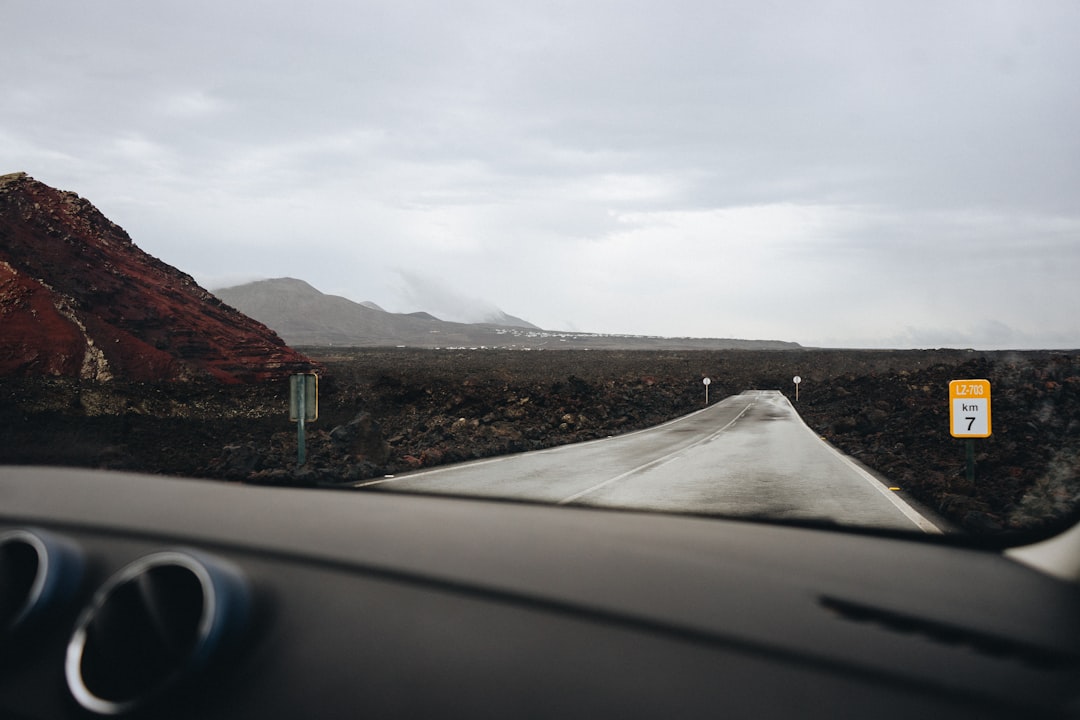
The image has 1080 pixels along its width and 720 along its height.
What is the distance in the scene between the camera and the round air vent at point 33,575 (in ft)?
7.02

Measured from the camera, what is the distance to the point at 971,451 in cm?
282

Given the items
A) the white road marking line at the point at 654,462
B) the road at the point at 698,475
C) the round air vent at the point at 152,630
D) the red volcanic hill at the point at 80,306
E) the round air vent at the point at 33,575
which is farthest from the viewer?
the white road marking line at the point at 654,462

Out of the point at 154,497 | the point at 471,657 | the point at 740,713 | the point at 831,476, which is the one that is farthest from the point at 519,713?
the point at 831,476

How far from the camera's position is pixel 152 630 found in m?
1.97

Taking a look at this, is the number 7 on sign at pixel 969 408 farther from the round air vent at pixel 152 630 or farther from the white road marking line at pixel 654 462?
the white road marking line at pixel 654 462

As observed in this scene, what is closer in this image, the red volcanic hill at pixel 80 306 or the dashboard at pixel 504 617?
the dashboard at pixel 504 617

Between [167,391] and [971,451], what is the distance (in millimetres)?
3287

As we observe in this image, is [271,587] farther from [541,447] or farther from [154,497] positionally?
[541,447]

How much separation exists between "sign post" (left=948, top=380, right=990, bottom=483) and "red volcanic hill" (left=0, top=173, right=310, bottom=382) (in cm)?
302

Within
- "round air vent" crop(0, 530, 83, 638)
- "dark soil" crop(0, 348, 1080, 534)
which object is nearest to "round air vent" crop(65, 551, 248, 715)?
"round air vent" crop(0, 530, 83, 638)

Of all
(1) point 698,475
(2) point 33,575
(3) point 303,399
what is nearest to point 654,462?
(1) point 698,475

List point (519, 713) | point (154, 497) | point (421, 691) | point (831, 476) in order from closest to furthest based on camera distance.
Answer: point (519, 713) < point (421, 691) < point (154, 497) < point (831, 476)

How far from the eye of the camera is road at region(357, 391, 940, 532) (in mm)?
4871

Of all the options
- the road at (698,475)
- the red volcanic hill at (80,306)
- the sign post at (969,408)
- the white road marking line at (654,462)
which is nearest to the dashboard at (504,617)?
the road at (698,475)
